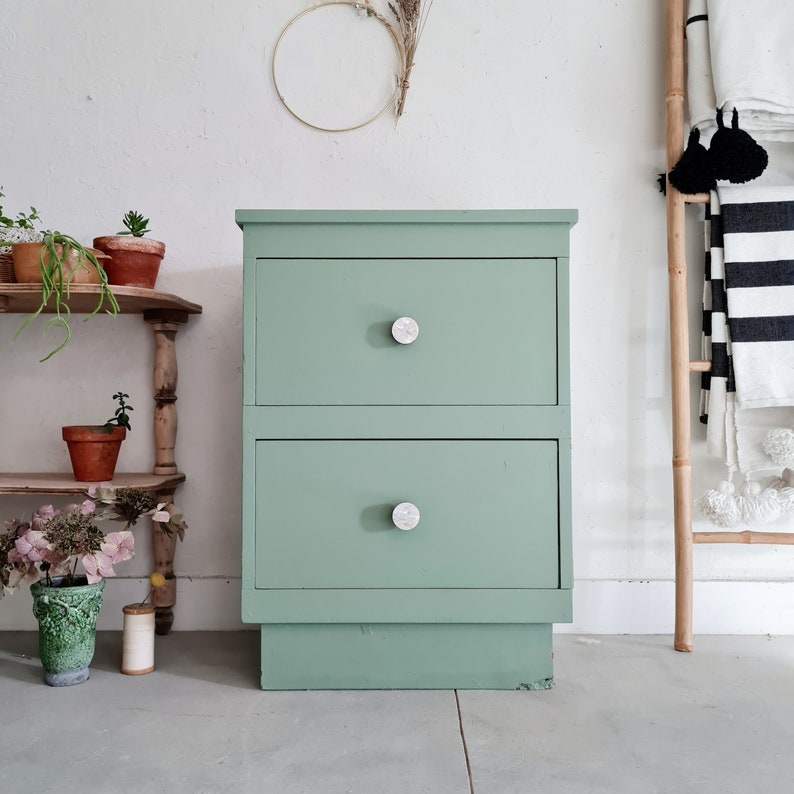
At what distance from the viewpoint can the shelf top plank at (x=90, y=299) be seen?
140 centimetres

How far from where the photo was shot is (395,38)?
165 centimetres

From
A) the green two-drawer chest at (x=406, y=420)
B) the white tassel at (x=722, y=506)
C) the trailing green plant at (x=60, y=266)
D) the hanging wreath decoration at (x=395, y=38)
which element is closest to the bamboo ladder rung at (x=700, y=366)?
the white tassel at (x=722, y=506)

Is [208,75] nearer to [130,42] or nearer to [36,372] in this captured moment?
[130,42]

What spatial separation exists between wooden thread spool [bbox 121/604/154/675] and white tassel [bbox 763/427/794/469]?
1.26 meters

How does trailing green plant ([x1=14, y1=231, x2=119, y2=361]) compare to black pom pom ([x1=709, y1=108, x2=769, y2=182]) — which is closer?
trailing green plant ([x1=14, y1=231, x2=119, y2=361])

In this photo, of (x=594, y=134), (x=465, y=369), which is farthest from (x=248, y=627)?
(x=594, y=134)

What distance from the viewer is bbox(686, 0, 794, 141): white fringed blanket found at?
150cm

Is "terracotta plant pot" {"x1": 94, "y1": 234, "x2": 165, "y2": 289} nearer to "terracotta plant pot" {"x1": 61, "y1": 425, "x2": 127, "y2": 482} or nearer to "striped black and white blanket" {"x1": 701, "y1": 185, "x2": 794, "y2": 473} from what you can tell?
"terracotta plant pot" {"x1": 61, "y1": 425, "x2": 127, "y2": 482}

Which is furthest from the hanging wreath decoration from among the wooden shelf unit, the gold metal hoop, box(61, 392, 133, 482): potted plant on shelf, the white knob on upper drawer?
box(61, 392, 133, 482): potted plant on shelf

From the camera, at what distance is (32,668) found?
4.55ft

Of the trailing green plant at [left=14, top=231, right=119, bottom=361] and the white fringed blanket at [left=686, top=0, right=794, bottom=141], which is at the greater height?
the white fringed blanket at [left=686, top=0, right=794, bottom=141]

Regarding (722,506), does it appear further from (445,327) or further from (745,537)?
(445,327)

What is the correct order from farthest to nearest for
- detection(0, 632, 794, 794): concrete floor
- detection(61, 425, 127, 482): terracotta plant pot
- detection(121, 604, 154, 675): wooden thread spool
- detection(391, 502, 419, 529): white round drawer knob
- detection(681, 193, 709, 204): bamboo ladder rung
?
detection(681, 193, 709, 204): bamboo ladder rung → detection(61, 425, 127, 482): terracotta plant pot → detection(121, 604, 154, 675): wooden thread spool → detection(391, 502, 419, 529): white round drawer knob → detection(0, 632, 794, 794): concrete floor

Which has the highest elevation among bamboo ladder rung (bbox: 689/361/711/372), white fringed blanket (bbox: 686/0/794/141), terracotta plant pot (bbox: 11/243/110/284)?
white fringed blanket (bbox: 686/0/794/141)
